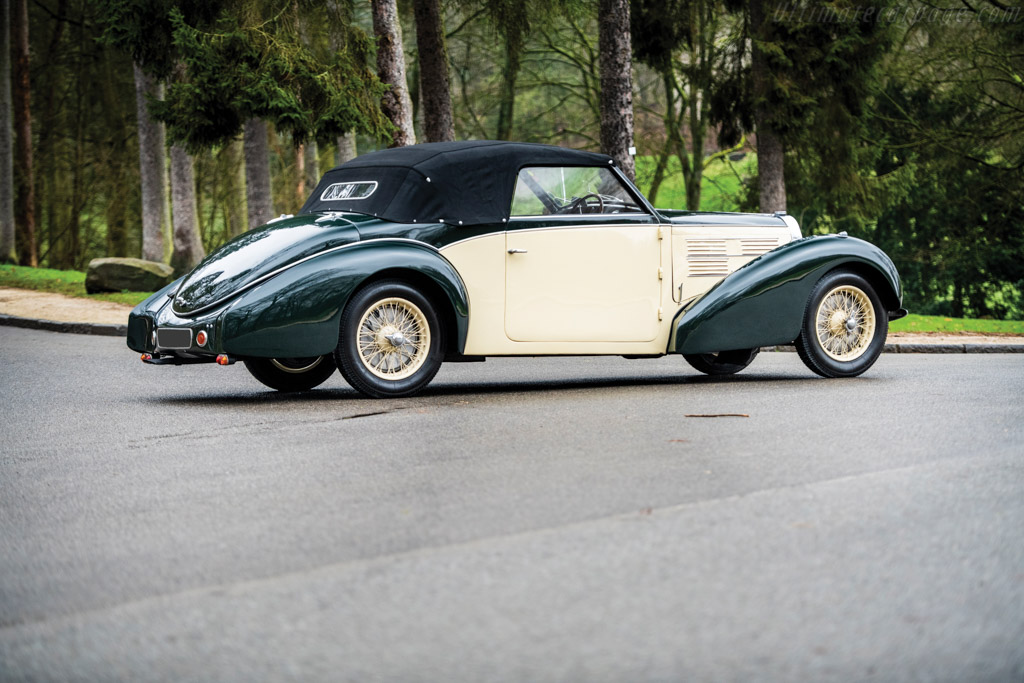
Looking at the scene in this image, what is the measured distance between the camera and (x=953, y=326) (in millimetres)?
20266

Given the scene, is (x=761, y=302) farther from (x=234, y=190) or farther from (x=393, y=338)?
(x=234, y=190)

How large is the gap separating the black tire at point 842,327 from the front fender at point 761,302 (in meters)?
A: 0.10

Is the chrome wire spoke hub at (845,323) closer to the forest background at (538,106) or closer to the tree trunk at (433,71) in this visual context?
the forest background at (538,106)

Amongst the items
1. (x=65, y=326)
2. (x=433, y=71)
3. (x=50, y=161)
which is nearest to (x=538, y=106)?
(x=50, y=161)

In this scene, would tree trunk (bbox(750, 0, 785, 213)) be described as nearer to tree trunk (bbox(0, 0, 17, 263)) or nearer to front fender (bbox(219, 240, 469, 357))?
front fender (bbox(219, 240, 469, 357))

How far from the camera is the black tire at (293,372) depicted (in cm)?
991

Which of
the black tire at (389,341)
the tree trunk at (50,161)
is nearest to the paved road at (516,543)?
the black tire at (389,341)

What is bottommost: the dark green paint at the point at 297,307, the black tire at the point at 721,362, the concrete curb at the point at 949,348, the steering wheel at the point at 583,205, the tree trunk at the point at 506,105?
the concrete curb at the point at 949,348

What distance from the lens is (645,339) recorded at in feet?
32.5

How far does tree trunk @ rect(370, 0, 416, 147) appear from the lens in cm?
1772

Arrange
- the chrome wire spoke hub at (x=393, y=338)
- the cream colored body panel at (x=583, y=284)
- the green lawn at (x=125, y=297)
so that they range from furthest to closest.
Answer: the green lawn at (x=125, y=297), the cream colored body panel at (x=583, y=284), the chrome wire spoke hub at (x=393, y=338)

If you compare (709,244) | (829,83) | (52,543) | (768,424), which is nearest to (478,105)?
(829,83)

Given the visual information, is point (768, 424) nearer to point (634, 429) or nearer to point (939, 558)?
point (634, 429)

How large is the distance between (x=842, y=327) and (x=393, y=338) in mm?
3902
